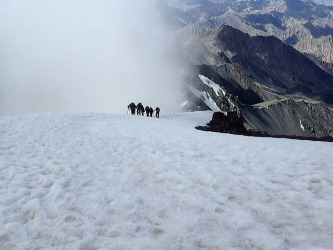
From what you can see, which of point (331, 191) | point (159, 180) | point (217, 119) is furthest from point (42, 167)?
point (217, 119)

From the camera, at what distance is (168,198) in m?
9.56

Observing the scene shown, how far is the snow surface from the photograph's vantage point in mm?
7176

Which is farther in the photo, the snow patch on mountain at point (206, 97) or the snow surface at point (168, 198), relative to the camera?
the snow patch on mountain at point (206, 97)

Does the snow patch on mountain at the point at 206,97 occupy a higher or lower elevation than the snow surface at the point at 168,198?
higher

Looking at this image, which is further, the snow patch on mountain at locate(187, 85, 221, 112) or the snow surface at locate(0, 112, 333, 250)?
the snow patch on mountain at locate(187, 85, 221, 112)

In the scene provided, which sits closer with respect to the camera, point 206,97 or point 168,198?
point 168,198

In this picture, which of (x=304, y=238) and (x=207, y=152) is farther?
(x=207, y=152)

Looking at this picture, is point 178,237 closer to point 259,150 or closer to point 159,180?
point 159,180

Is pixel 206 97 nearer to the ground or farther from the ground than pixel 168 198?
farther from the ground

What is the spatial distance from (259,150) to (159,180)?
227 inches

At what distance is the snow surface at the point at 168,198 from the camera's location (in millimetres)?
7176

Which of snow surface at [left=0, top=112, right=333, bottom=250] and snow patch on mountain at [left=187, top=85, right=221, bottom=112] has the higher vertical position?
snow patch on mountain at [left=187, top=85, right=221, bottom=112]

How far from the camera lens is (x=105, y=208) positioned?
882 centimetres

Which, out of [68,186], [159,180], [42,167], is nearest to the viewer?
[68,186]
